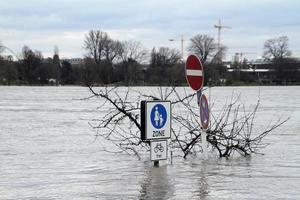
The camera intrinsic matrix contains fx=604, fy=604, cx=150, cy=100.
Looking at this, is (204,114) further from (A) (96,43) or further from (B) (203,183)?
(A) (96,43)

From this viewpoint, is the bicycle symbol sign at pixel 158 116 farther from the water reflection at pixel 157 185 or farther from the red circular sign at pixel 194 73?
the red circular sign at pixel 194 73

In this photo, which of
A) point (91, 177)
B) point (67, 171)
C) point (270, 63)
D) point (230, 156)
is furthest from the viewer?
point (270, 63)

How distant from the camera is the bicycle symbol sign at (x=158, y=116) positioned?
11.6m

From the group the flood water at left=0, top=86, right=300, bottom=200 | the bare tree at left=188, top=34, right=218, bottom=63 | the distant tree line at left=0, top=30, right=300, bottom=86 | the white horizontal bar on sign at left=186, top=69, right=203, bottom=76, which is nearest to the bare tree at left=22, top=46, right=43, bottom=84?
the distant tree line at left=0, top=30, right=300, bottom=86

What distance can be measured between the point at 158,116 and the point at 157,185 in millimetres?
1912

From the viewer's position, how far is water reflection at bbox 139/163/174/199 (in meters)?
9.23

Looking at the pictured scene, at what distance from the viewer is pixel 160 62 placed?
148125mm

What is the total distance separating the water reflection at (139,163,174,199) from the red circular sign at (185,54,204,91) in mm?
1844

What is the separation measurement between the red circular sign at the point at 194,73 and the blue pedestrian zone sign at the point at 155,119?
3.30ft

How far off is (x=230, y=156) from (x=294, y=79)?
5795 inches

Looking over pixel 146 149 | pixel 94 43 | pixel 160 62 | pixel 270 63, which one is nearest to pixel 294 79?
pixel 270 63

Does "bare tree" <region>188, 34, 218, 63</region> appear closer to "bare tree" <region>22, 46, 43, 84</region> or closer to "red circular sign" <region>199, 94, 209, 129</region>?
"bare tree" <region>22, 46, 43, 84</region>

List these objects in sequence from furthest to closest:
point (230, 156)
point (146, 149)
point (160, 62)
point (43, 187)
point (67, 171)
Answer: point (160, 62) → point (146, 149) → point (230, 156) → point (67, 171) → point (43, 187)

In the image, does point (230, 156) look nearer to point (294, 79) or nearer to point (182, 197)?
point (182, 197)
